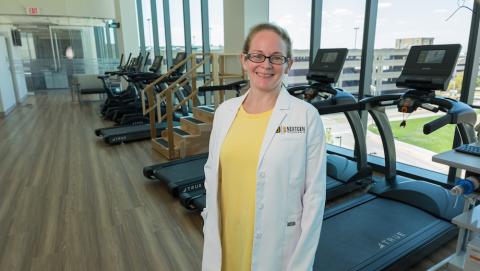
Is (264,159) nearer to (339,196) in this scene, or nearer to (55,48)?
(339,196)

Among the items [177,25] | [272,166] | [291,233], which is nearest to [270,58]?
[272,166]

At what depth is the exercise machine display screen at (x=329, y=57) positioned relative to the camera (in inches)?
140

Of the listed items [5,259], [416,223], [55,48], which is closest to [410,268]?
[416,223]

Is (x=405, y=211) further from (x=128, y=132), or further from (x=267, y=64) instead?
(x=128, y=132)

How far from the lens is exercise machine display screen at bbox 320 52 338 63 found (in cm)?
357

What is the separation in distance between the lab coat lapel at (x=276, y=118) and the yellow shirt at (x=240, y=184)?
0.02 metres

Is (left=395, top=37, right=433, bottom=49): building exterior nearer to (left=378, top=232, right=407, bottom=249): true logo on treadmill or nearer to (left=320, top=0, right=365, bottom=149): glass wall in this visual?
(left=320, top=0, right=365, bottom=149): glass wall

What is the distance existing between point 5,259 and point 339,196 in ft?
10.7

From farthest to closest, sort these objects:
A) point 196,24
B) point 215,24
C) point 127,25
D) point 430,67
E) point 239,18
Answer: point 127,25 < point 196,24 < point 215,24 < point 239,18 < point 430,67

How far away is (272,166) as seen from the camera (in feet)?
3.97

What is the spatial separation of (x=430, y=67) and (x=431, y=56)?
0.10 m

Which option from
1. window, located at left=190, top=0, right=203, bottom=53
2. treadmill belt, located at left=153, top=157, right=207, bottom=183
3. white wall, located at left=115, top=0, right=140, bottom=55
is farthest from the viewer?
Answer: white wall, located at left=115, top=0, right=140, bottom=55

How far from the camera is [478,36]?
10.3 ft

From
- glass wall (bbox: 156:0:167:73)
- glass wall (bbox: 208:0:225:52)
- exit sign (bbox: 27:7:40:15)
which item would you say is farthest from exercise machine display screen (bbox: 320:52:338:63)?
exit sign (bbox: 27:7:40:15)
